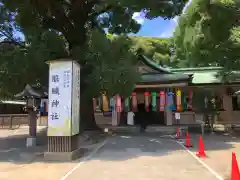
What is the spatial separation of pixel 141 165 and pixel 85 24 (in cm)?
1085

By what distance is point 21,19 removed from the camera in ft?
52.5

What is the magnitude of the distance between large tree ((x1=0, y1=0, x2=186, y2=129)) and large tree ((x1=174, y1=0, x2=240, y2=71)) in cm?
166

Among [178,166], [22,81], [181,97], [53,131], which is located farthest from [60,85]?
[181,97]

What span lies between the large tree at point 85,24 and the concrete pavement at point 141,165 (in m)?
2.83

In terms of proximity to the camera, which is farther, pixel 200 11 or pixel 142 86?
pixel 142 86

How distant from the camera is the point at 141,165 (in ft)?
34.2

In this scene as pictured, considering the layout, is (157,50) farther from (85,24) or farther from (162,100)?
(85,24)

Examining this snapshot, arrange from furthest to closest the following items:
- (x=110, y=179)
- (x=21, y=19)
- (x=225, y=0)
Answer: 1. (x=225, y=0)
2. (x=21, y=19)
3. (x=110, y=179)

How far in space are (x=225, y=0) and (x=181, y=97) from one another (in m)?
6.82

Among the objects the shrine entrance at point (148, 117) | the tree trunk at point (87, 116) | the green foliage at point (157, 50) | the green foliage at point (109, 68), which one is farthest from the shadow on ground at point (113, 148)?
the green foliage at point (157, 50)

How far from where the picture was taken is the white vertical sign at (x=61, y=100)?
11.6m

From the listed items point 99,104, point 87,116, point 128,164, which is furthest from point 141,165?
point 99,104

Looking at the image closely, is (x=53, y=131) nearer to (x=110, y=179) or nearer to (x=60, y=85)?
(x=60, y=85)

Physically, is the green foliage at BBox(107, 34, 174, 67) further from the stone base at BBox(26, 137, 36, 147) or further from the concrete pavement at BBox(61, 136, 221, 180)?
the concrete pavement at BBox(61, 136, 221, 180)
